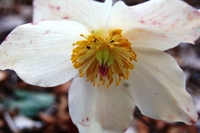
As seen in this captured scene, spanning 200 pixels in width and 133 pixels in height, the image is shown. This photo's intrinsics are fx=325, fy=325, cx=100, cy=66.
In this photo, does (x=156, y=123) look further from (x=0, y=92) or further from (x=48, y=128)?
(x=0, y=92)

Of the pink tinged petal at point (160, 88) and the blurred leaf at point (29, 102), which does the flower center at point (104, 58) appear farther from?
the blurred leaf at point (29, 102)

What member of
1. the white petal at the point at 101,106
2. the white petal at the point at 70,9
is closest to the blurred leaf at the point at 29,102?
the white petal at the point at 101,106

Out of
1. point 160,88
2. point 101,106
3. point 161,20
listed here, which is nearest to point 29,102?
point 101,106

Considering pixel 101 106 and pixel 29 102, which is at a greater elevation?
pixel 101 106

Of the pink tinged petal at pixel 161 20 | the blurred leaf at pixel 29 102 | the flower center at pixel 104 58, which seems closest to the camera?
the pink tinged petal at pixel 161 20

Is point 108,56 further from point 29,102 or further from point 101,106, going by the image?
point 29,102

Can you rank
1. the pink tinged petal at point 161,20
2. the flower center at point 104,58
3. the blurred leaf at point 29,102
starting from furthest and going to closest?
the blurred leaf at point 29,102 < the flower center at point 104,58 < the pink tinged petal at point 161,20
